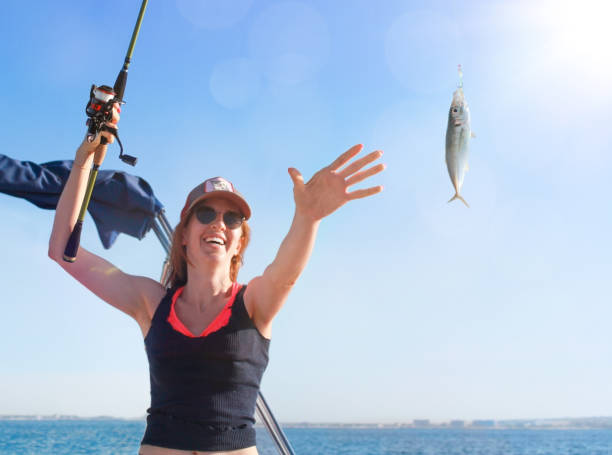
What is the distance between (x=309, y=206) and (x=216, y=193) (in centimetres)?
56

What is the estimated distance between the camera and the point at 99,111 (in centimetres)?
243

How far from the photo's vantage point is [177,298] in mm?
2373

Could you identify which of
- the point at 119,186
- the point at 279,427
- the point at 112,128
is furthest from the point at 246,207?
the point at 119,186

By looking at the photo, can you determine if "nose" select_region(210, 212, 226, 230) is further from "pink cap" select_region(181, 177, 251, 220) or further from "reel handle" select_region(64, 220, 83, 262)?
"reel handle" select_region(64, 220, 83, 262)

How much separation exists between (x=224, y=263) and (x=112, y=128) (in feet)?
2.62

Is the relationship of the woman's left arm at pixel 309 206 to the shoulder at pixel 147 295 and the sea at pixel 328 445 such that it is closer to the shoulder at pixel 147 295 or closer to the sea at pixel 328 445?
the shoulder at pixel 147 295

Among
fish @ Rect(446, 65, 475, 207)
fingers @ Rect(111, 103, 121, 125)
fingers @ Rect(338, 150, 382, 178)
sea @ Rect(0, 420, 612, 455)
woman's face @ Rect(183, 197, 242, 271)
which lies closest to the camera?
fingers @ Rect(338, 150, 382, 178)

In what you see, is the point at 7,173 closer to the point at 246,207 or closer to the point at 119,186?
the point at 119,186

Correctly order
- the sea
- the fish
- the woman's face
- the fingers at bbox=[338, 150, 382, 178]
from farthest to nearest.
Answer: the sea
the fish
the woman's face
the fingers at bbox=[338, 150, 382, 178]

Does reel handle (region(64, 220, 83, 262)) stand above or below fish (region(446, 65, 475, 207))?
below

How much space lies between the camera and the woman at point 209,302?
2027 mm

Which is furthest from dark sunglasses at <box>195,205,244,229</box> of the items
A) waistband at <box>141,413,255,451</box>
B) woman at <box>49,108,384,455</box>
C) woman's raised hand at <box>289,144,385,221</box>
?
waistband at <box>141,413,255,451</box>

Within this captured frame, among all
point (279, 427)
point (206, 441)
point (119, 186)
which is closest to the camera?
point (206, 441)

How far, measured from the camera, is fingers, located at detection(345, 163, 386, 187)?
78.2 inches
